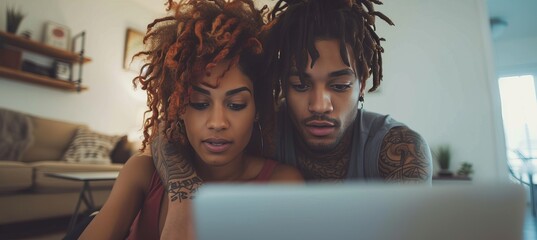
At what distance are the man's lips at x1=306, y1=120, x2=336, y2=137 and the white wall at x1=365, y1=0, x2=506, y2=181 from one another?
9.01 feet

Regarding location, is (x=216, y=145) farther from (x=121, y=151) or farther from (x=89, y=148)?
(x=121, y=151)

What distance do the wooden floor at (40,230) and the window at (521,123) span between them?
2197 millimetres

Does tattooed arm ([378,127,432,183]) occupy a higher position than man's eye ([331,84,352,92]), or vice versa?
man's eye ([331,84,352,92])

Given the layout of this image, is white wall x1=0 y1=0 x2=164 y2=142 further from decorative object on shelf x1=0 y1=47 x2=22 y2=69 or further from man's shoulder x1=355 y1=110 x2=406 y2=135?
man's shoulder x1=355 y1=110 x2=406 y2=135

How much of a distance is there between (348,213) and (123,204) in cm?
74

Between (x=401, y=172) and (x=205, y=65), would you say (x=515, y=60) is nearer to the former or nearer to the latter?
(x=401, y=172)

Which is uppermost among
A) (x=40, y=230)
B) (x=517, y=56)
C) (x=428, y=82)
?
(x=517, y=56)

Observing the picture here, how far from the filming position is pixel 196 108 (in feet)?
2.81

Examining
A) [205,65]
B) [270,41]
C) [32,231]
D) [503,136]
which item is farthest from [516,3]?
[32,231]

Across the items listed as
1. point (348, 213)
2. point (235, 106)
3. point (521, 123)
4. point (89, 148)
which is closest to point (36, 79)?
point (89, 148)

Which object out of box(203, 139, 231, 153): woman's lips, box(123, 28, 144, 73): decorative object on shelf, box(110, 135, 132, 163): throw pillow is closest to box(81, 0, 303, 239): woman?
box(203, 139, 231, 153): woman's lips

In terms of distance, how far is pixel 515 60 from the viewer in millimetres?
5250

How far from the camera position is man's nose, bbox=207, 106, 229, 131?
0.81m

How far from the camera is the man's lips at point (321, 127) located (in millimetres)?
945
